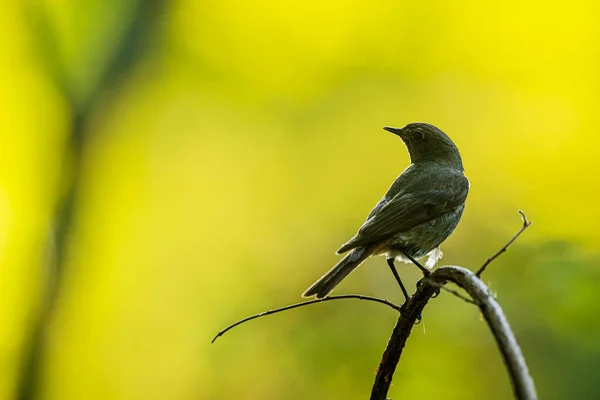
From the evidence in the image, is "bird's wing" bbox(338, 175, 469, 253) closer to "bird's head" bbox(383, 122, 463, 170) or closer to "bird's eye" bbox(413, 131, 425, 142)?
"bird's head" bbox(383, 122, 463, 170)

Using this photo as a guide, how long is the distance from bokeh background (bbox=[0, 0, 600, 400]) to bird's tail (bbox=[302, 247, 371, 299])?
1.67 metres

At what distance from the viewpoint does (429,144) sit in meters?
3.88

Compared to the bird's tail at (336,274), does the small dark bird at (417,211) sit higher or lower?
higher

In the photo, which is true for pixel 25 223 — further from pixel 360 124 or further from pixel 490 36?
pixel 490 36

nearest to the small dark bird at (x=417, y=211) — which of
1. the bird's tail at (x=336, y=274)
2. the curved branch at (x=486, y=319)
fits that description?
the bird's tail at (x=336, y=274)

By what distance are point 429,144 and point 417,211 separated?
0.57 metres

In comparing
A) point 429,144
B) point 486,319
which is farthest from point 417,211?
point 486,319

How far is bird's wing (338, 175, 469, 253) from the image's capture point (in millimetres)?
3299

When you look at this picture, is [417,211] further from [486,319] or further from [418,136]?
[486,319]

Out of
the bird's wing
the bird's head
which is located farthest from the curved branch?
the bird's head

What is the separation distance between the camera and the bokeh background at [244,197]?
4859mm

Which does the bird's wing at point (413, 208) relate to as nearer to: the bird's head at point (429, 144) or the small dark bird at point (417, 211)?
the small dark bird at point (417, 211)

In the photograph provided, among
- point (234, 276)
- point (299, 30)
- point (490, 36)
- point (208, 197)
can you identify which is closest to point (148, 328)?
point (234, 276)

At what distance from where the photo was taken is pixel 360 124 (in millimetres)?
6336
